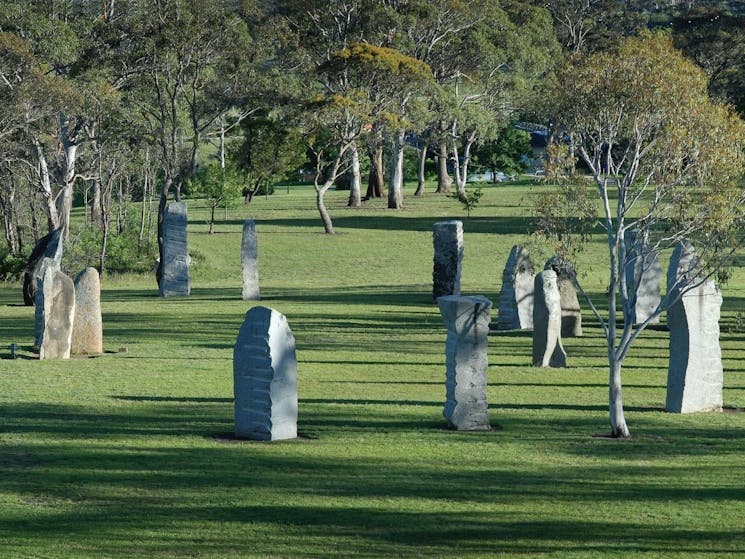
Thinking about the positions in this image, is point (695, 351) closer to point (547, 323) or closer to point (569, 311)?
point (547, 323)

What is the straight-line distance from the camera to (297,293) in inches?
1407

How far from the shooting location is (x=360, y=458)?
13.9 metres

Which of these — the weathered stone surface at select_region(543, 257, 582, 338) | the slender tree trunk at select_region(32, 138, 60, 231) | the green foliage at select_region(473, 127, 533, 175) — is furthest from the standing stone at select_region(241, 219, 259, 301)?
the green foliage at select_region(473, 127, 533, 175)

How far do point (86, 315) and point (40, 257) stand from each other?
701cm

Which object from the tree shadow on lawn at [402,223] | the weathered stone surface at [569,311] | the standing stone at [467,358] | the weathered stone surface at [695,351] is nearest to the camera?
the standing stone at [467,358]

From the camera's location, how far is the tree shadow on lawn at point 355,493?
35.6 ft

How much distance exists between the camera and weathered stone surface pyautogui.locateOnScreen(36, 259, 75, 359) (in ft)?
70.4

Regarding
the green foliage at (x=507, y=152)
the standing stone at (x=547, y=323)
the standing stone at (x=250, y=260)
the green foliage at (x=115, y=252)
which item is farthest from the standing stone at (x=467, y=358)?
the green foliage at (x=507, y=152)

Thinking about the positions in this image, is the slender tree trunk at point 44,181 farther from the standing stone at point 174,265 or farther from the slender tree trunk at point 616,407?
the slender tree trunk at point 616,407

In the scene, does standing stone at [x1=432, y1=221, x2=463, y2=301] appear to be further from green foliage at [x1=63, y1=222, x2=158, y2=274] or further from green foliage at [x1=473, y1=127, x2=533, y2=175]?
green foliage at [x1=473, y1=127, x2=533, y2=175]

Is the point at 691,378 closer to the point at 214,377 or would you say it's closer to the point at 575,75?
the point at 575,75

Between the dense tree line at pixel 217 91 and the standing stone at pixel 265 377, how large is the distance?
21.4 m

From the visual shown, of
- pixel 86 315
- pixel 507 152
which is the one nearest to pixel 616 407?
pixel 86 315

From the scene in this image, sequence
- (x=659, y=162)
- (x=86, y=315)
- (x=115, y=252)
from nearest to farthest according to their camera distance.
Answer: (x=659, y=162) → (x=86, y=315) → (x=115, y=252)
